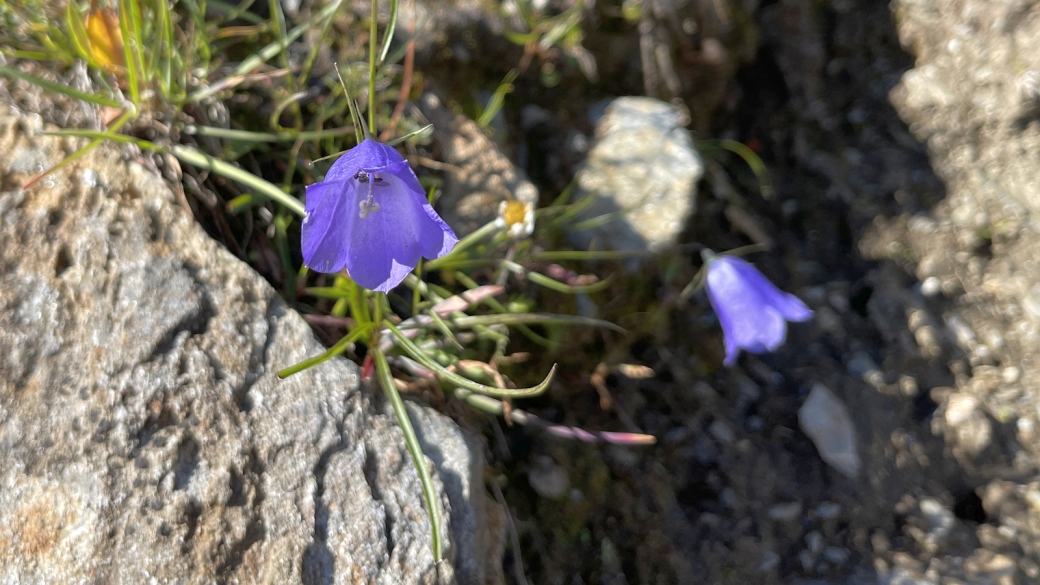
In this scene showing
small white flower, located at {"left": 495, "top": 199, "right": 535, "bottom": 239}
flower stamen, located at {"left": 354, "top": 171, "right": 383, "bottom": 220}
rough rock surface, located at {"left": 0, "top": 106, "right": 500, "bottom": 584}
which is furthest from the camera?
small white flower, located at {"left": 495, "top": 199, "right": 535, "bottom": 239}

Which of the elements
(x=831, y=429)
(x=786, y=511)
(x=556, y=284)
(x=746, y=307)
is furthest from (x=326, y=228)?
(x=831, y=429)

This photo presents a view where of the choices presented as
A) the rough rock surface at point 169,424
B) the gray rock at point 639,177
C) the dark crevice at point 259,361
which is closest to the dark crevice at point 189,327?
the rough rock surface at point 169,424

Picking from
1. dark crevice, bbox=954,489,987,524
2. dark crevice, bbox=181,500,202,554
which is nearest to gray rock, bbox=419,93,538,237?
dark crevice, bbox=181,500,202,554

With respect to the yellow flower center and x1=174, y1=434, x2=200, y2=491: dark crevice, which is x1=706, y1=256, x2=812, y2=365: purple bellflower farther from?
x1=174, y1=434, x2=200, y2=491: dark crevice

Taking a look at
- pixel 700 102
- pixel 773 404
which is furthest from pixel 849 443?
pixel 700 102

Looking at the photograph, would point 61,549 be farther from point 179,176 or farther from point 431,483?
point 179,176

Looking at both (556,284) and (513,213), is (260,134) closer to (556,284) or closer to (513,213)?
(513,213)
